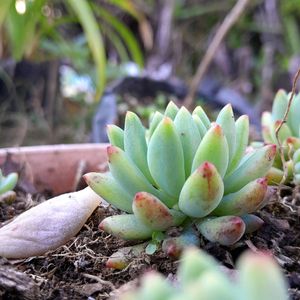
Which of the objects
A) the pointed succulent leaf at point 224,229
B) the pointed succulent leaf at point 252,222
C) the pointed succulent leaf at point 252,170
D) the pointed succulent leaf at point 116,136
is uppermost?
the pointed succulent leaf at point 116,136

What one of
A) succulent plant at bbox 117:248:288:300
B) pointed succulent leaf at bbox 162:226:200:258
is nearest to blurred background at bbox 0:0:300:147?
pointed succulent leaf at bbox 162:226:200:258

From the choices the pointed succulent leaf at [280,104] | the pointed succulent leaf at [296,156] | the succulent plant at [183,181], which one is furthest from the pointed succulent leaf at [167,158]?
the pointed succulent leaf at [280,104]

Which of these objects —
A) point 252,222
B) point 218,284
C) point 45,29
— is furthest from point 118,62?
point 218,284

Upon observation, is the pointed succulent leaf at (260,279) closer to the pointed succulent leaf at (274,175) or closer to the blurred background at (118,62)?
the pointed succulent leaf at (274,175)

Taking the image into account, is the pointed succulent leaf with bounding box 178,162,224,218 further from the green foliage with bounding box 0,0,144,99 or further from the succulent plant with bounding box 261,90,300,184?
the green foliage with bounding box 0,0,144,99

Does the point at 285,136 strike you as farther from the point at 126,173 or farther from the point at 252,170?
the point at 126,173

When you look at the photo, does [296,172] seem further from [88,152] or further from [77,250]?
[88,152]
